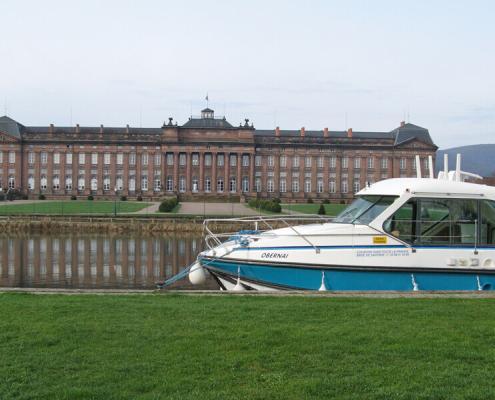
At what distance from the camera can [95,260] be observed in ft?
92.7

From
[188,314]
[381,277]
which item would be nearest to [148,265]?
[381,277]

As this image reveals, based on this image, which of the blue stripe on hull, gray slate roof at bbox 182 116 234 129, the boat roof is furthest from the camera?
gray slate roof at bbox 182 116 234 129

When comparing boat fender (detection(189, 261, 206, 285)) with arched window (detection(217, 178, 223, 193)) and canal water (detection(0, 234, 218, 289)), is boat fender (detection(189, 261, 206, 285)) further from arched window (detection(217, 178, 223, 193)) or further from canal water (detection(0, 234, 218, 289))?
arched window (detection(217, 178, 223, 193))

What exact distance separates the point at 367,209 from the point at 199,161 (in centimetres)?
9120

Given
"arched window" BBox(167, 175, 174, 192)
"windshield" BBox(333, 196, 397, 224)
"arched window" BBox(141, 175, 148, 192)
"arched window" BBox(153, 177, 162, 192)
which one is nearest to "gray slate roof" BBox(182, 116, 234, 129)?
"arched window" BBox(167, 175, 174, 192)

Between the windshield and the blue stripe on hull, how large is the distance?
3.97ft

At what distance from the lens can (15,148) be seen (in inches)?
4065

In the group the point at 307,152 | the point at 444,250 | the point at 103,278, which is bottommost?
the point at 103,278

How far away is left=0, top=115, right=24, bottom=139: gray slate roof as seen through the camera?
339 feet

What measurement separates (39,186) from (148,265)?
83.0 metres

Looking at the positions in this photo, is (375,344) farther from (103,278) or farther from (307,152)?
(307,152)

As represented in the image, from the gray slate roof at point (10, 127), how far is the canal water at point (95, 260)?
6722 cm

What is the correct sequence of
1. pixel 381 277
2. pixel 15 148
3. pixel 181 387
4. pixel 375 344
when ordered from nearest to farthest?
pixel 181 387
pixel 375 344
pixel 381 277
pixel 15 148

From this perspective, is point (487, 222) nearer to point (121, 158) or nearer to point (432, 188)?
point (432, 188)
